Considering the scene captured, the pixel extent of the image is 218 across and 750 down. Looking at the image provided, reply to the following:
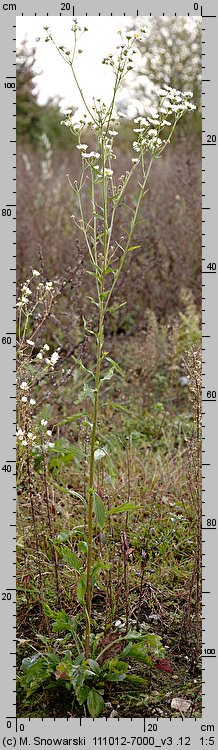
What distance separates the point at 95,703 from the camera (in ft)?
8.94

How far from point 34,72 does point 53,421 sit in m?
5.49

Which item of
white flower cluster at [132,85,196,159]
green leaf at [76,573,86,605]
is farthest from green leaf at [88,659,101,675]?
white flower cluster at [132,85,196,159]

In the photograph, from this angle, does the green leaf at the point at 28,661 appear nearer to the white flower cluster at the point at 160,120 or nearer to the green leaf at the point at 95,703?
the green leaf at the point at 95,703

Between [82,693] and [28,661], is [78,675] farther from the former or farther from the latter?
[28,661]

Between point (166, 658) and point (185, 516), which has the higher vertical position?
point (185, 516)

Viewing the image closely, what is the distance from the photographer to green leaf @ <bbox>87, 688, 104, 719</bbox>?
8.92 feet

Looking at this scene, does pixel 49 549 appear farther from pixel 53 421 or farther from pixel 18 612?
pixel 53 421

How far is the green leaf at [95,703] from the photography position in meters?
2.72

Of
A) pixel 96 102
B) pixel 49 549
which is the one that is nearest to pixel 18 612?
pixel 49 549

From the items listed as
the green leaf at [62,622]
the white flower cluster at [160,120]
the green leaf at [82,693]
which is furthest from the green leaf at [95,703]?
the white flower cluster at [160,120]

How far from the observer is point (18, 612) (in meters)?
3.27

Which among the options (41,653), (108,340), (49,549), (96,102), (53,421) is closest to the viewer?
(96,102)

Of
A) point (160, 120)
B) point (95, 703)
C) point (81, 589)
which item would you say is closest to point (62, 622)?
point (81, 589)

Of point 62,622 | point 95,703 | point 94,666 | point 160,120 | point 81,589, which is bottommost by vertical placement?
point 95,703
